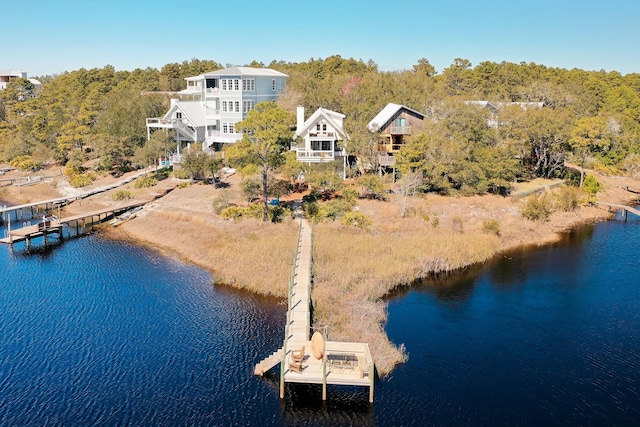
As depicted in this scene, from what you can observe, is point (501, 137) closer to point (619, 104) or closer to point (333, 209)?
point (333, 209)

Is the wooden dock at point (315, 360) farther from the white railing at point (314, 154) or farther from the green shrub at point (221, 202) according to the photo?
the white railing at point (314, 154)

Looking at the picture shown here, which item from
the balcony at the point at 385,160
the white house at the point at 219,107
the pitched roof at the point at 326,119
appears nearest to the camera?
the balcony at the point at 385,160

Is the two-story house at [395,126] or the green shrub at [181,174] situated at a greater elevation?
the two-story house at [395,126]

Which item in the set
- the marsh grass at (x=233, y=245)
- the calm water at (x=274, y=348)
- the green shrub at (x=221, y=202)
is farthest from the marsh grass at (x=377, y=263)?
the green shrub at (x=221, y=202)

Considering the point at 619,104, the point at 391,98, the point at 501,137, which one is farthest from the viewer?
the point at 619,104

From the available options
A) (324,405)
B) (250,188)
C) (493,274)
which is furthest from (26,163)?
(324,405)

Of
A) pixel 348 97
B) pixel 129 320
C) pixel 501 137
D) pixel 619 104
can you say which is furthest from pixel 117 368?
pixel 619 104

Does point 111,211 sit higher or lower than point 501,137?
lower

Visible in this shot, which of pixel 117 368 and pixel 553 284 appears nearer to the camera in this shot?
pixel 117 368
